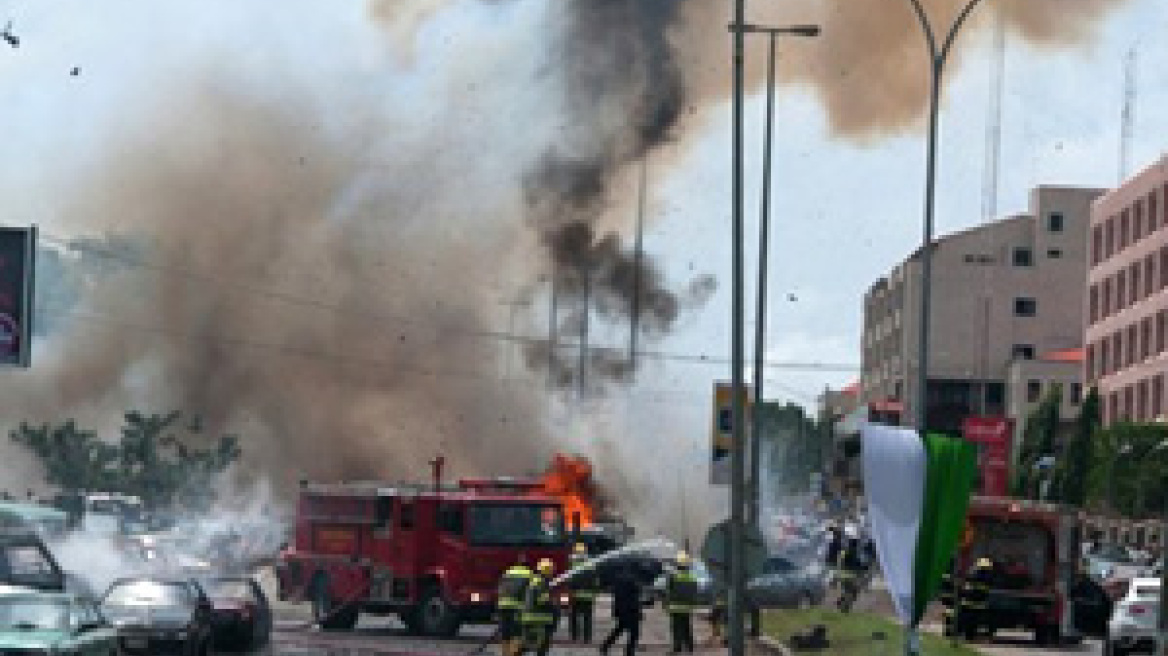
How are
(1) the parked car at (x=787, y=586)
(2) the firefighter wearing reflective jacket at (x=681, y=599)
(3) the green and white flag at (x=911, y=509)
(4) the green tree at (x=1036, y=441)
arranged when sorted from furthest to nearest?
(4) the green tree at (x=1036, y=441), (1) the parked car at (x=787, y=586), (2) the firefighter wearing reflective jacket at (x=681, y=599), (3) the green and white flag at (x=911, y=509)

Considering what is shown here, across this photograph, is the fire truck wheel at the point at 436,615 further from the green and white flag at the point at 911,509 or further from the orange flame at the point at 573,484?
the green and white flag at the point at 911,509

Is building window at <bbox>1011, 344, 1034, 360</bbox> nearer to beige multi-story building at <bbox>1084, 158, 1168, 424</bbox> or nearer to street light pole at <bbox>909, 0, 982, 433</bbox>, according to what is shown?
beige multi-story building at <bbox>1084, 158, 1168, 424</bbox>

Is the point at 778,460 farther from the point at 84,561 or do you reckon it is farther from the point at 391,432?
the point at 84,561

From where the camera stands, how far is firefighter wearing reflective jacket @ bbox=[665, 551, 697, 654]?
134 feet

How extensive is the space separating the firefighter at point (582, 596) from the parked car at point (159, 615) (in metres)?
10.2

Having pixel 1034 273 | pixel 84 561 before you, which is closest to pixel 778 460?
pixel 1034 273

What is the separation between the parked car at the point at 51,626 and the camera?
28.5m

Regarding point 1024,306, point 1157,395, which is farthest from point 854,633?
point 1024,306

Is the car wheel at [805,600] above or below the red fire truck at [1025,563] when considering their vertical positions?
below

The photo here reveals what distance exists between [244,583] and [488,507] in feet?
22.9

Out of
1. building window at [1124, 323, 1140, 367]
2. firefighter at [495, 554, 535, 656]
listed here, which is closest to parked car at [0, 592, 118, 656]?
firefighter at [495, 554, 535, 656]

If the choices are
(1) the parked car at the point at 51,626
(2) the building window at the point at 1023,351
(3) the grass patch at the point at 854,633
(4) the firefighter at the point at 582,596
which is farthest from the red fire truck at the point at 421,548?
(2) the building window at the point at 1023,351

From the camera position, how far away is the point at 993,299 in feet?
445

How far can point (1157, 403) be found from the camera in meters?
99.4
